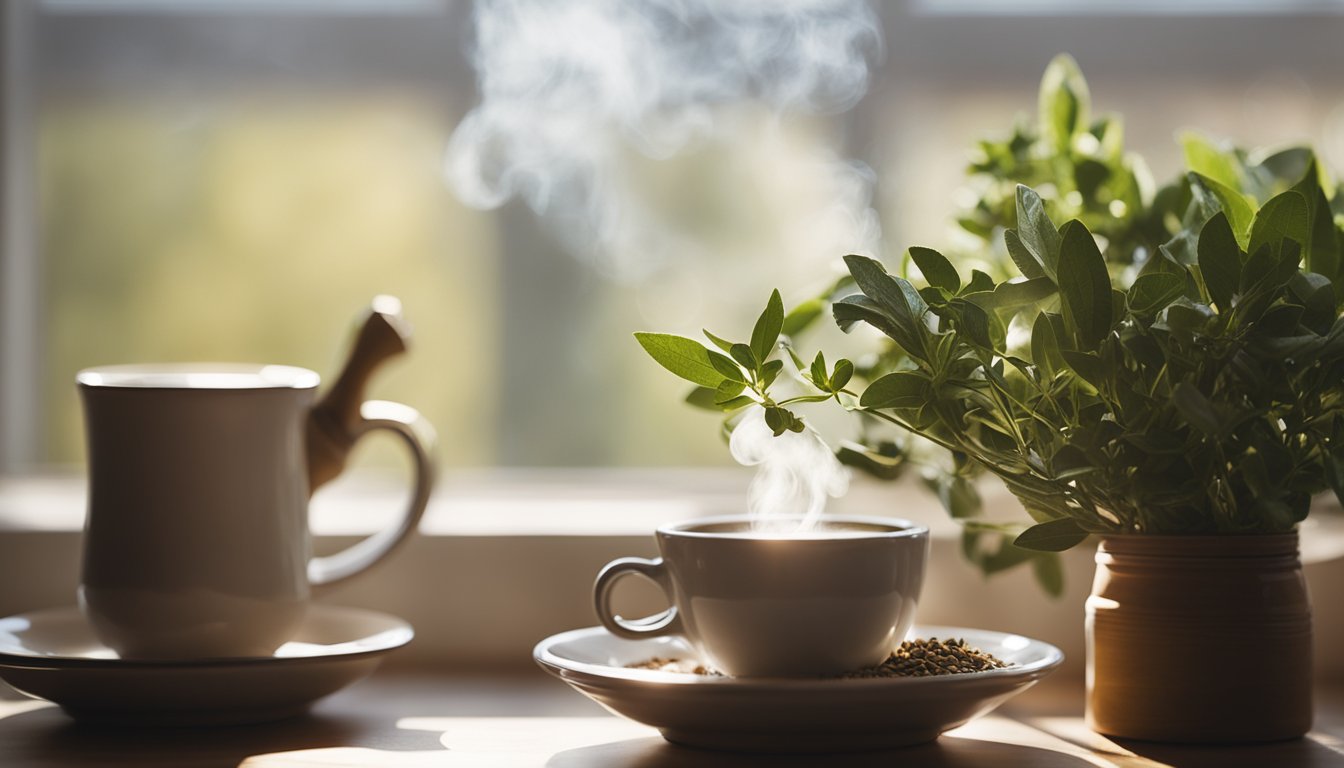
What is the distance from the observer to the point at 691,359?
0.68m

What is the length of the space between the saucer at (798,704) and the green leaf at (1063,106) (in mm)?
374

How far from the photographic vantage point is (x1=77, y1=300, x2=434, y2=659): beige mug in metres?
0.78

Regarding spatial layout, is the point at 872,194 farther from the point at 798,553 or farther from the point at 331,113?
the point at 798,553

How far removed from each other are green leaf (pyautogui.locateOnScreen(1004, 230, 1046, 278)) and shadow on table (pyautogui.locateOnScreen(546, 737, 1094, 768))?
0.85ft

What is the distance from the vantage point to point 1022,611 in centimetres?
104

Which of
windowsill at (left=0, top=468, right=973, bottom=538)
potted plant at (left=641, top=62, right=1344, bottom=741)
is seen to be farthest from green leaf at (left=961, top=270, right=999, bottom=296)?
windowsill at (left=0, top=468, right=973, bottom=538)

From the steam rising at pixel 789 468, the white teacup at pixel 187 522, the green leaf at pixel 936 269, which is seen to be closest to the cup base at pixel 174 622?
the white teacup at pixel 187 522

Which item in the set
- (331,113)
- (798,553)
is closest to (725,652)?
(798,553)

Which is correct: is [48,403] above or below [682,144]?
below

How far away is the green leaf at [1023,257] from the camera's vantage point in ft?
2.20

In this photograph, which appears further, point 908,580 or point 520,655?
point 520,655

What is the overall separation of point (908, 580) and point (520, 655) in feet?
1.51

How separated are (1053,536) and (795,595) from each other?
143mm

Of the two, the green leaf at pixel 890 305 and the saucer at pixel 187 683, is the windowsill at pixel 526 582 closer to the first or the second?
the saucer at pixel 187 683
